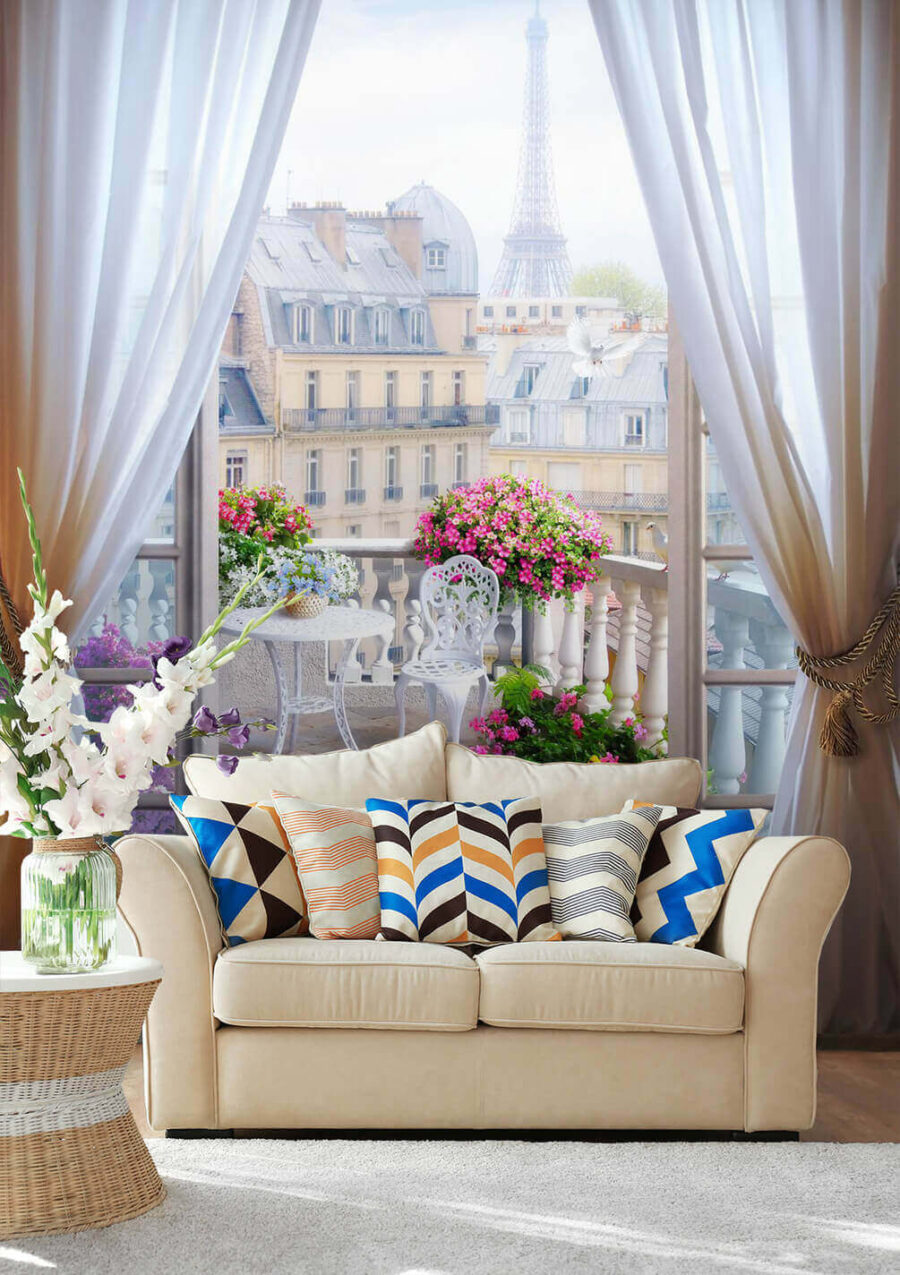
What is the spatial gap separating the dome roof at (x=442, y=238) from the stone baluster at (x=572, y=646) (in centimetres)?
347

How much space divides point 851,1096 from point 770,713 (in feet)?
3.61

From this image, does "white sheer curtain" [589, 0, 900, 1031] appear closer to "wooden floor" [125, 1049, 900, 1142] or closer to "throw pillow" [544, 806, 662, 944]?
"wooden floor" [125, 1049, 900, 1142]

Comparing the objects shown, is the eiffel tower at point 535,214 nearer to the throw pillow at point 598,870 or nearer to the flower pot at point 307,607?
the flower pot at point 307,607

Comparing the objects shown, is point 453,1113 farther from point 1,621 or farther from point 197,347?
point 197,347

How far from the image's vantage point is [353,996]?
2711 millimetres

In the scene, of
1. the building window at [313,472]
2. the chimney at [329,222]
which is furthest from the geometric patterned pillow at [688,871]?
the building window at [313,472]

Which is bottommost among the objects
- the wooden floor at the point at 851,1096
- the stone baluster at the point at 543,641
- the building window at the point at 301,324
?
the wooden floor at the point at 851,1096

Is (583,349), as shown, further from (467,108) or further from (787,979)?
(787,979)

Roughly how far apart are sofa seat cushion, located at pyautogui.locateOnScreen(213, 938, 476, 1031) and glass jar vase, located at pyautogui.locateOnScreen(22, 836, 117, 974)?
1.63ft

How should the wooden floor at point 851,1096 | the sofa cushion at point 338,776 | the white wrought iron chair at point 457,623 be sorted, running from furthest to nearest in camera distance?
the white wrought iron chair at point 457,623 → the sofa cushion at point 338,776 → the wooden floor at point 851,1096

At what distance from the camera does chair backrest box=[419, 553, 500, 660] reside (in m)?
6.74

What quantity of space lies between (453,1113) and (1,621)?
1.66 metres

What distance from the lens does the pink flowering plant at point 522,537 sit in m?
6.99

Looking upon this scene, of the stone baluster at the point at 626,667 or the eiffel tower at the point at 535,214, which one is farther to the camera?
the eiffel tower at the point at 535,214
